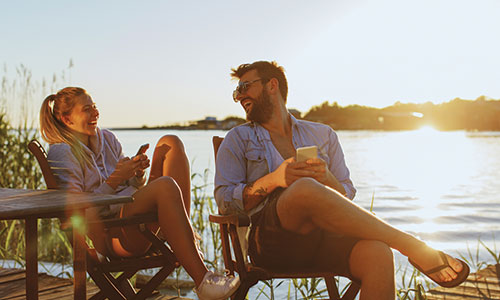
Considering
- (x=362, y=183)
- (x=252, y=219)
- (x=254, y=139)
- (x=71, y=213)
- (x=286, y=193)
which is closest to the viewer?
(x=71, y=213)

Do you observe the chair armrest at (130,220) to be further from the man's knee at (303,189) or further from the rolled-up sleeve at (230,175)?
the man's knee at (303,189)

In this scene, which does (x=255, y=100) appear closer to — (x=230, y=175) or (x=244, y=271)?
(x=230, y=175)

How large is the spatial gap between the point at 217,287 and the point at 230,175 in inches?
25.6

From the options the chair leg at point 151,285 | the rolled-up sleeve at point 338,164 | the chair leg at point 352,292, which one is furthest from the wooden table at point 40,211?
the rolled-up sleeve at point 338,164

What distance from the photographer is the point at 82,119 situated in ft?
8.98

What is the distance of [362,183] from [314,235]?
43.0 ft

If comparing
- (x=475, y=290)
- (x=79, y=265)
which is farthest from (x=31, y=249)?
(x=475, y=290)

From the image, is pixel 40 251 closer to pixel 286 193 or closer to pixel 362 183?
pixel 286 193

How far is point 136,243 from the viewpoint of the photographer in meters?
2.42

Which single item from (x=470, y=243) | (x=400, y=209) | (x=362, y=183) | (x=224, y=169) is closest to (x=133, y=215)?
(x=224, y=169)

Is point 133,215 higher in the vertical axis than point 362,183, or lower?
higher

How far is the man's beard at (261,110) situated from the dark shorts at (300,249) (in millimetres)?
701

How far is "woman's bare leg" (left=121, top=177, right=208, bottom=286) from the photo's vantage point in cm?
214

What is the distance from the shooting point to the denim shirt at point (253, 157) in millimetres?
2420
